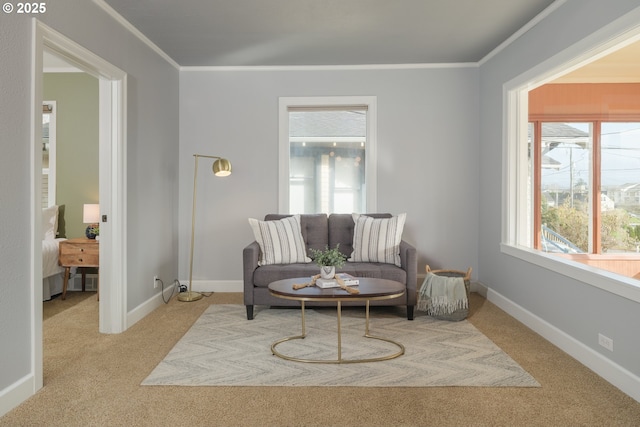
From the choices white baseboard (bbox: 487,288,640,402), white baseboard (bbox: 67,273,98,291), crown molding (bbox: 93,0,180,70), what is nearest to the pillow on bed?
white baseboard (bbox: 67,273,98,291)

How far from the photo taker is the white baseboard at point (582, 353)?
270 cm

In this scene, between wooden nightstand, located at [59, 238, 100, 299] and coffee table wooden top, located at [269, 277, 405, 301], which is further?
wooden nightstand, located at [59, 238, 100, 299]

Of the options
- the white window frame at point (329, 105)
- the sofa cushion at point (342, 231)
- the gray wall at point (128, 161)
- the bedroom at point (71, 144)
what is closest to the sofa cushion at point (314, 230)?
the sofa cushion at point (342, 231)

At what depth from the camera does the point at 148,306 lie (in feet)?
14.7

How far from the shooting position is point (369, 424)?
2.32 m

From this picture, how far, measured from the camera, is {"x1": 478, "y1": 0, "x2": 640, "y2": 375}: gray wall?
9.34ft

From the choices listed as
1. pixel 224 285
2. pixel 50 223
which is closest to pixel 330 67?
pixel 224 285

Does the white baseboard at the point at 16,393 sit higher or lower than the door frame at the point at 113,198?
lower

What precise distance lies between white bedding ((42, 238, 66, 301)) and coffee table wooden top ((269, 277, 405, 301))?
9.13 ft

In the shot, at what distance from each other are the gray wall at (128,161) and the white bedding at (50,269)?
45.3 inches

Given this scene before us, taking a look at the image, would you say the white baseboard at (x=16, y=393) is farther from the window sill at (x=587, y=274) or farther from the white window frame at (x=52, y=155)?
the white window frame at (x=52, y=155)

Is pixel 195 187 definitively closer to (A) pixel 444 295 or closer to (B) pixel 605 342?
(A) pixel 444 295

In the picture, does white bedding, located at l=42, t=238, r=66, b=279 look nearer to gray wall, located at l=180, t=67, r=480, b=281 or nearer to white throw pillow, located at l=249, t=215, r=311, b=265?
gray wall, located at l=180, t=67, r=480, b=281

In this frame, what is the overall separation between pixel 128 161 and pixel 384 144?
8.83ft
